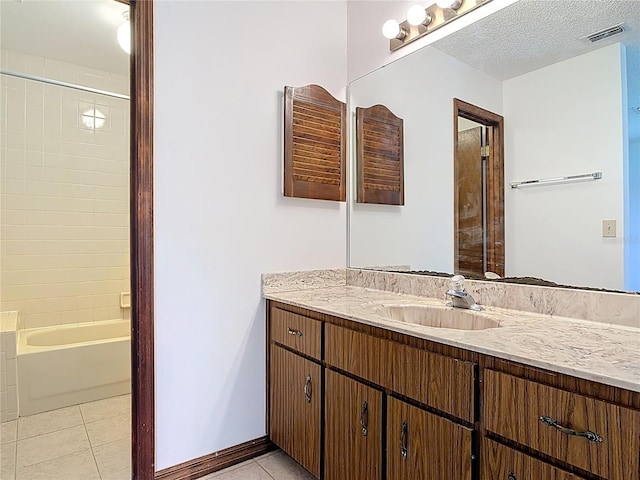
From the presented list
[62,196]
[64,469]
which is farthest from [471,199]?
[62,196]

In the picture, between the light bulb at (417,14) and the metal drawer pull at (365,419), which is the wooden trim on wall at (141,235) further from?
the light bulb at (417,14)

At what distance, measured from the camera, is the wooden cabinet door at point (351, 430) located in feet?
4.30

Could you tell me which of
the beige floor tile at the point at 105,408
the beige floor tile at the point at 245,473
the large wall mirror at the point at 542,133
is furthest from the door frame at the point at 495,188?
the beige floor tile at the point at 105,408

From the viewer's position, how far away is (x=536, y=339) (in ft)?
3.51

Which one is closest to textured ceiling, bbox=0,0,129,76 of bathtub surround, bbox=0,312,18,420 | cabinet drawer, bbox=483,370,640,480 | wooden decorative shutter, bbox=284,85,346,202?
wooden decorative shutter, bbox=284,85,346,202

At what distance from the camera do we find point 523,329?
1.20 meters

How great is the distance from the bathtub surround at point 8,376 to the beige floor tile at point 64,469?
0.63 metres

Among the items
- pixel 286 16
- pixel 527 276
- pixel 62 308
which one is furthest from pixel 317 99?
pixel 62 308

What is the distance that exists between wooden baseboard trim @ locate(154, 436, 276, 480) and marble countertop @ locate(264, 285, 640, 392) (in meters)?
0.78

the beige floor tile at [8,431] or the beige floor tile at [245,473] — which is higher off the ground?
the beige floor tile at [8,431]

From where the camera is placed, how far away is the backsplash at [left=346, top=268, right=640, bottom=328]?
4.07 ft

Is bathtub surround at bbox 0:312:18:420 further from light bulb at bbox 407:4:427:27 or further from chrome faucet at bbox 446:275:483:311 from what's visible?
light bulb at bbox 407:4:427:27

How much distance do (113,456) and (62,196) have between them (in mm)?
1996

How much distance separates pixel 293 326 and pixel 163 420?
68cm
